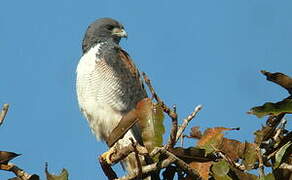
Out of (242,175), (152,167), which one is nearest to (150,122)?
(152,167)

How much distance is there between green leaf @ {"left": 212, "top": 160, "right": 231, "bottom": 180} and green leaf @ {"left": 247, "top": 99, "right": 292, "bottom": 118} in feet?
1.08

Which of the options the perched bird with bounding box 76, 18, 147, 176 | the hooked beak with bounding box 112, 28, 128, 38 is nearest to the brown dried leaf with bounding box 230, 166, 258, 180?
the perched bird with bounding box 76, 18, 147, 176

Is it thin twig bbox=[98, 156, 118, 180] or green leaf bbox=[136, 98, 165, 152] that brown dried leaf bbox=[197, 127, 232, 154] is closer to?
green leaf bbox=[136, 98, 165, 152]

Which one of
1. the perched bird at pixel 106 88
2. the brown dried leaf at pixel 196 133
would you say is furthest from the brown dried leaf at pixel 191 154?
the perched bird at pixel 106 88

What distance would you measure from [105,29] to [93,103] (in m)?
1.69

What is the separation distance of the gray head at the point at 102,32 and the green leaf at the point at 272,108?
5134 millimetres

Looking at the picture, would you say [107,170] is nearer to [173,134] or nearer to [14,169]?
[14,169]

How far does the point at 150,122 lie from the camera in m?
4.02

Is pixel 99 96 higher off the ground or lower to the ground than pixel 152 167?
lower

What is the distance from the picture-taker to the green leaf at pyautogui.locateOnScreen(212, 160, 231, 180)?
11.5 feet

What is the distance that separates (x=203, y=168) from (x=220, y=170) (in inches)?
7.5

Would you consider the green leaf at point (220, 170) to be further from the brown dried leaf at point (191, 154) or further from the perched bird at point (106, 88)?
the perched bird at point (106, 88)

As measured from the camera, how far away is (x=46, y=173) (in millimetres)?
3932

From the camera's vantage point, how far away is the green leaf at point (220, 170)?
3.50m
